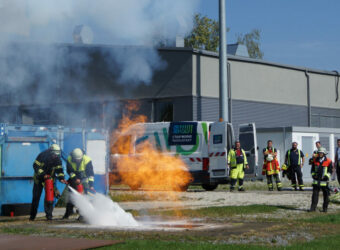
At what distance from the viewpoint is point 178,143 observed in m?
24.2

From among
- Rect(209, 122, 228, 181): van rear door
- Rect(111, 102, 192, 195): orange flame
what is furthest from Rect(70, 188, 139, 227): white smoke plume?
Rect(209, 122, 228, 181): van rear door

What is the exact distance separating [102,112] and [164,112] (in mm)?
6446

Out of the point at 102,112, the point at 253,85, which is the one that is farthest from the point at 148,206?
the point at 253,85

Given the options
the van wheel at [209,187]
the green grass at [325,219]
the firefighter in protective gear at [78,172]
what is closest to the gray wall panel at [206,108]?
the van wheel at [209,187]

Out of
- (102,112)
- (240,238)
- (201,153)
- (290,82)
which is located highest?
(290,82)

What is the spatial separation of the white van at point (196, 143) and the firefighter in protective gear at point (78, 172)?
9031 millimetres

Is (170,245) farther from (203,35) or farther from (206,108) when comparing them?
(203,35)

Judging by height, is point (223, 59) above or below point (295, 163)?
above

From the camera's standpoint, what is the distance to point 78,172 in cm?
1504

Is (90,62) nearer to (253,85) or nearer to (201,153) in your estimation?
(201,153)

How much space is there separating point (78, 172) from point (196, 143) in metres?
9.57

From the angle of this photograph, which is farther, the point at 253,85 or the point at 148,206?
the point at 253,85

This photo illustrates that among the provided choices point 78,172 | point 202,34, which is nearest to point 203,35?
point 202,34

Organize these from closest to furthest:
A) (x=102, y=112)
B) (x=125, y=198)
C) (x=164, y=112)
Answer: (x=125, y=198) → (x=102, y=112) → (x=164, y=112)
